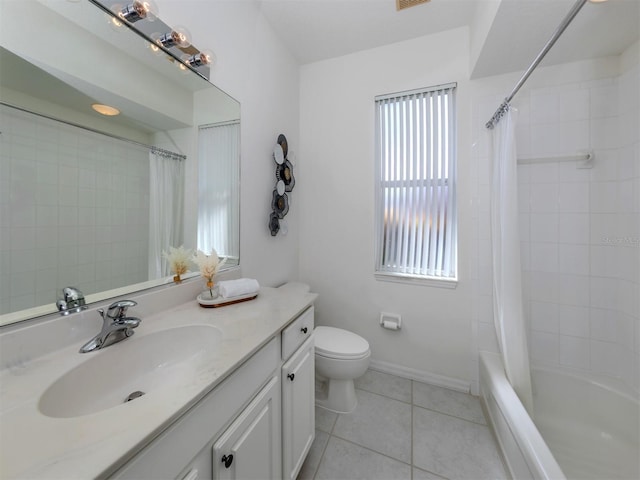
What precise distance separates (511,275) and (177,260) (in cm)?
Answer: 180

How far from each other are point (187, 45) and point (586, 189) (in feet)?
7.64

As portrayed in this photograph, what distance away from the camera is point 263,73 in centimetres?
175

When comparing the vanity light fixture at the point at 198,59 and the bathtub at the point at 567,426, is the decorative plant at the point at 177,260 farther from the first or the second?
the bathtub at the point at 567,426

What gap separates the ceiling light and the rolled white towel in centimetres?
79

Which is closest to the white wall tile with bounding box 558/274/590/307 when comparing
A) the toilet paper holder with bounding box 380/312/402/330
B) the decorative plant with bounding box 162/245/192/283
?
the toilet paper holder with bounding box 380/312/402/330

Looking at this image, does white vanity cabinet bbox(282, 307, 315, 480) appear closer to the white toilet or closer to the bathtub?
the white toilet

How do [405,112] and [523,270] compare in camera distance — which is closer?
[523,270]

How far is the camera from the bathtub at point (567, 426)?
1081 mm

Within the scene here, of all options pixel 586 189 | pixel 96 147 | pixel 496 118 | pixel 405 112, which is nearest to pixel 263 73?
pixel 405 112

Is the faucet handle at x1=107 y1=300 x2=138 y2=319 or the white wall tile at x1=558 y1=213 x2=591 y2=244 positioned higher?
the white wall tile at x1=558 y1=213 x2=591 y2=244

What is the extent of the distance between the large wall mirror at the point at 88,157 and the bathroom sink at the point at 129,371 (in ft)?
0.78

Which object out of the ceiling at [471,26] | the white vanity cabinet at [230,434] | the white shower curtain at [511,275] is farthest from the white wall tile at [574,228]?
the white vanity cabinet at [230,434]

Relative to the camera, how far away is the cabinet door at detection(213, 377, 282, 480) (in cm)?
69

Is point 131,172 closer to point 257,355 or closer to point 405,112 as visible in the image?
point 257,355
